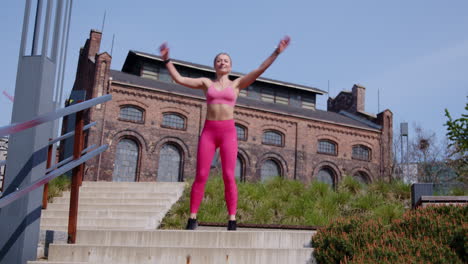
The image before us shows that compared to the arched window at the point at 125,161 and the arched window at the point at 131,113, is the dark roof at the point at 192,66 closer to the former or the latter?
the arched window at the point at 131,113

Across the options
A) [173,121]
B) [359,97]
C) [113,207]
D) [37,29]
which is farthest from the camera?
[359,97]

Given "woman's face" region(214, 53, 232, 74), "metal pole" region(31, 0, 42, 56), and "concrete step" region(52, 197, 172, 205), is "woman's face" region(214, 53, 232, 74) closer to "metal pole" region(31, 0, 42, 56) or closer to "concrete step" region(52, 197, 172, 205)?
"metal pole" region(31, 0, 42, 56)

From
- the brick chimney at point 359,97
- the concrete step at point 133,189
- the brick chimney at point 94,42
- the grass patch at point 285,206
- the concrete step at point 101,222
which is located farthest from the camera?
the brick chimney at point 359,97

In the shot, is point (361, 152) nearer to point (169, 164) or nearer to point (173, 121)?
point (173, 121)

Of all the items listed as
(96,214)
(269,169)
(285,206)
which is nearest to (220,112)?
(96,214)

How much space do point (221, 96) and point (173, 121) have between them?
19245 millimetres

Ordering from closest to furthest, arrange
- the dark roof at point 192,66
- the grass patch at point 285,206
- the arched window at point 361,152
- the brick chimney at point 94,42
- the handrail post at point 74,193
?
the handrail post at point 74,193, the grass patch at point 285,206, the brick chimney at point 94,42, the dark roof at point 192,66, the arched window at point 361,152

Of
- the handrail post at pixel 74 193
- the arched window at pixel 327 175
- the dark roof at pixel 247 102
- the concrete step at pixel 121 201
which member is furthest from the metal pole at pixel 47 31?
the arched window at pixel 327 175

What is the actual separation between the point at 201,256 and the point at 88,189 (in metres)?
6.64

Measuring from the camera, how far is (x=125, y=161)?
22.7m

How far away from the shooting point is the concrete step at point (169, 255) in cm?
406

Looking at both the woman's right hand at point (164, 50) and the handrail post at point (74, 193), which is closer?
the handrail post at point (74, 193)

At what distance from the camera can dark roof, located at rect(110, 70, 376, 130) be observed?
81.2 ft

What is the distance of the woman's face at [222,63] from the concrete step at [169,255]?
93.8 inches
